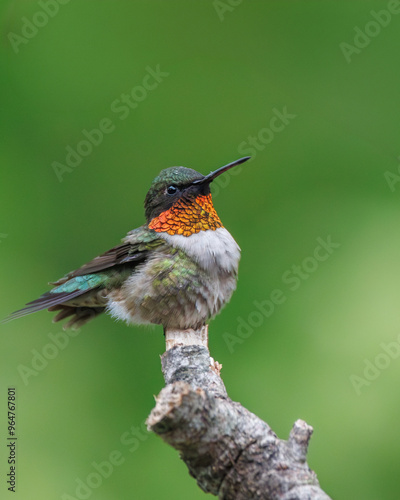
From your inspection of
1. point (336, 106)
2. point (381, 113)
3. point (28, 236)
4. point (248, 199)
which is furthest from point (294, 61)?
point (28, 236)

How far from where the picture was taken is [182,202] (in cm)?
337

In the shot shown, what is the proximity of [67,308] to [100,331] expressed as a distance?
0.25m

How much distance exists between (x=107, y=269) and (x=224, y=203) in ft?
2.95

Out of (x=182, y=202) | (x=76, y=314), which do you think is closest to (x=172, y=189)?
(x=182, y=202)

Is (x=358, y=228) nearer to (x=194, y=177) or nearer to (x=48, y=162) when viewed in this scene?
(x=194, y=177)

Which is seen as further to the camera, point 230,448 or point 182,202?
point 182,202

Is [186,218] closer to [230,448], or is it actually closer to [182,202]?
[182,202]

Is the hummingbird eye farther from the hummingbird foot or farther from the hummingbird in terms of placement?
the hummingbird foot

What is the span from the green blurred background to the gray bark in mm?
1378

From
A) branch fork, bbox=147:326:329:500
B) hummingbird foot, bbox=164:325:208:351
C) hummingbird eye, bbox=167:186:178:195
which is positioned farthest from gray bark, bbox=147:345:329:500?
hummingbird eye, bbox=167:186:178:195

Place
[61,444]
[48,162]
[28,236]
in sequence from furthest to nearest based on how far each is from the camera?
[48,162], [28,236], [61,444]

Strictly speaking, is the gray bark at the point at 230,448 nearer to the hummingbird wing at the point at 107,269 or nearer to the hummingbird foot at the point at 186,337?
the hummingbird foot at the point at 186,337

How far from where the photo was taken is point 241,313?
3.36 m

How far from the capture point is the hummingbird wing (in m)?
3.28
